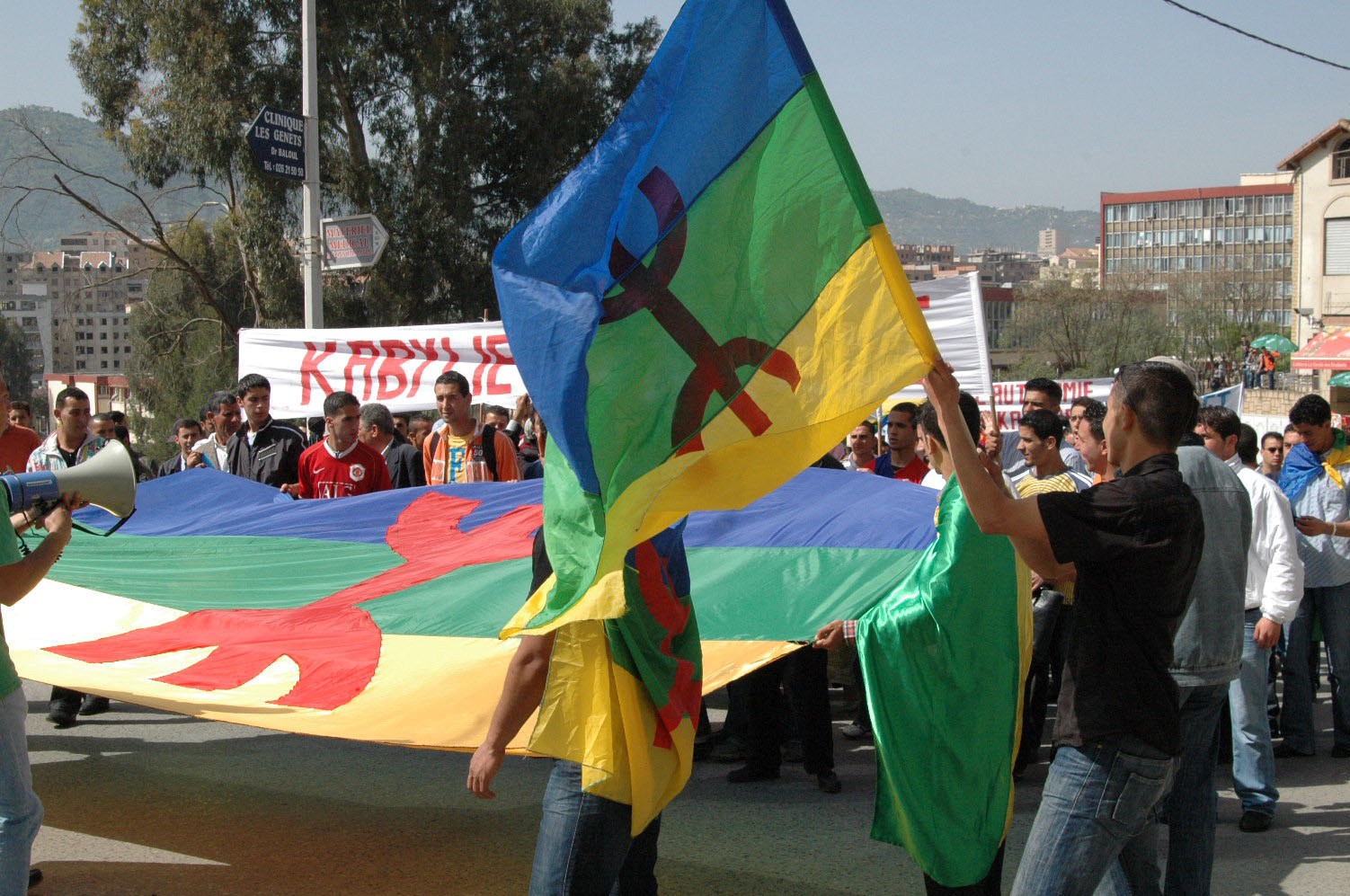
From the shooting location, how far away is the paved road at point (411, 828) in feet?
16.1

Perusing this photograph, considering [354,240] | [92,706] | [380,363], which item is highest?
[354,240]

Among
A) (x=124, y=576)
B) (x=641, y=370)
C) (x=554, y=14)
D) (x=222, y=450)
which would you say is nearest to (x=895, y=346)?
(x=641, y=370)

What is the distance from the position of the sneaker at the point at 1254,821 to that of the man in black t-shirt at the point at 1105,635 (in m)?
2.79

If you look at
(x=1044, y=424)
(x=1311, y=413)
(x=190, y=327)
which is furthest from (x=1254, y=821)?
(x=190, y=327)

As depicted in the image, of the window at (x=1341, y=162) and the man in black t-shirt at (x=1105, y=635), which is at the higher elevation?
the window at (x=1341, y=162)

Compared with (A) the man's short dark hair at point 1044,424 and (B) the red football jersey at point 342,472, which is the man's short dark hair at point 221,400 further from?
(A) the man's short dark hair at point 1044,424

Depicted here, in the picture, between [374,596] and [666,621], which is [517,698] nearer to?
[666,621]

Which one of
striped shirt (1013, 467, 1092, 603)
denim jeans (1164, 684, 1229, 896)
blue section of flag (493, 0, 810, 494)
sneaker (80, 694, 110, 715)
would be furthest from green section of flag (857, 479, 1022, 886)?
sneaker (80, 694, 110, 715)

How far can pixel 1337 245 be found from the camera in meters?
60.3

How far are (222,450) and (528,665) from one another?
23.3 feet

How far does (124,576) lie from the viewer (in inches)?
234

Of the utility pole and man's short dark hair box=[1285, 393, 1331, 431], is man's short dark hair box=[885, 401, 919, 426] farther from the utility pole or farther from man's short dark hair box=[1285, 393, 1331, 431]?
the utility pole

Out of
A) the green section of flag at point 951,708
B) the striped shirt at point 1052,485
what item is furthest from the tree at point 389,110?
the green section of flag at point 951,708

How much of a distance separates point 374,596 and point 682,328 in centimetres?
259
